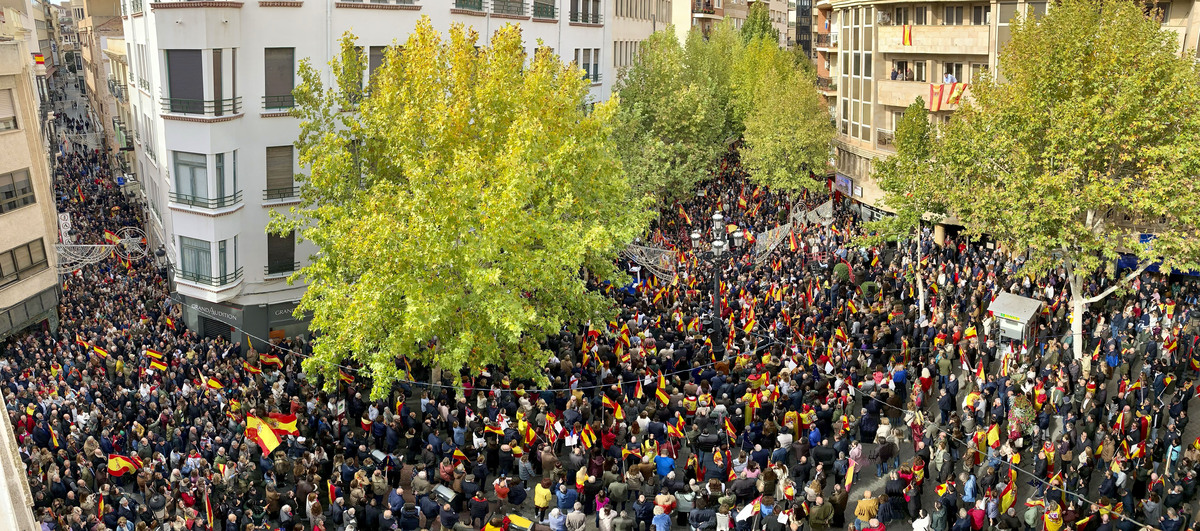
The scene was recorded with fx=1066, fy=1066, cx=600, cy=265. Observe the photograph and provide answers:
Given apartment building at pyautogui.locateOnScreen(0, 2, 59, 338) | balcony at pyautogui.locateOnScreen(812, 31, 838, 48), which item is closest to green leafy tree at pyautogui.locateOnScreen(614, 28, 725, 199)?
balcony at pyautogui.locateOnScreen(812, 31, 838, 48)

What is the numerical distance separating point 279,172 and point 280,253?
8.13 ft

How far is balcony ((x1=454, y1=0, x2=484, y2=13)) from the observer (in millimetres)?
35531

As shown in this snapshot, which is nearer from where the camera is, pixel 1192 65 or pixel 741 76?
pixel 1192 65

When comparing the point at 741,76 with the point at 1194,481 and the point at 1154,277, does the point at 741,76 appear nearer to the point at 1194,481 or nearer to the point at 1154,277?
the point at 1154,277

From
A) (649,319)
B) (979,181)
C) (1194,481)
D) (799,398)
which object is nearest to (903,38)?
(979,181)

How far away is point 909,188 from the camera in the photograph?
31.9 meters

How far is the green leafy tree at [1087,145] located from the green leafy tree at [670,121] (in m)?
18.6

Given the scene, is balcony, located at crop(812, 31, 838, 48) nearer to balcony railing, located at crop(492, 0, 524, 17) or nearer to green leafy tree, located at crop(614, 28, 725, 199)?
green leafy tree, located at crop(614, 28, 725, 199)

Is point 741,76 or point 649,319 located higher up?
point 741,76

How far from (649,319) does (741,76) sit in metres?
34.8

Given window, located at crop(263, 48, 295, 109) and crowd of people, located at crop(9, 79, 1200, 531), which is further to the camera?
window, located at crop(263, 48, 295, 109)

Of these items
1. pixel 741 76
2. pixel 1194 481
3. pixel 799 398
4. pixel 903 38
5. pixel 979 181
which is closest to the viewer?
pixel 1194 481

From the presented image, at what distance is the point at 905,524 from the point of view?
19.8 m

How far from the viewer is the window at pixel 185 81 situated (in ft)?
96.0
